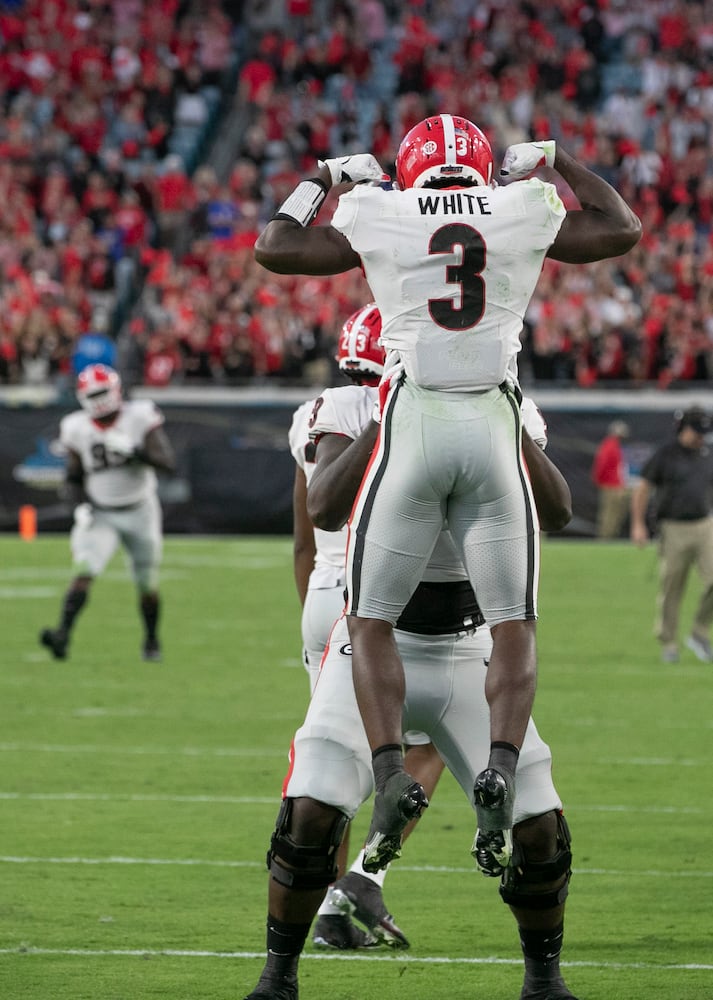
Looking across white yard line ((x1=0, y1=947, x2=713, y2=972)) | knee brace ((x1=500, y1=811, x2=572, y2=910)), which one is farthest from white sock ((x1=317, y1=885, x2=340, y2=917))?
knee brace ((x1=500, y1=811, x2=572, y2=910))

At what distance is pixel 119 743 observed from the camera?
9.60 m

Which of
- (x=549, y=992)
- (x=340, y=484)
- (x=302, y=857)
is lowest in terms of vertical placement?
(x=549, y=992)

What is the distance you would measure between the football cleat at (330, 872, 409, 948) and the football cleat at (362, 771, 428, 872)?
1.52m

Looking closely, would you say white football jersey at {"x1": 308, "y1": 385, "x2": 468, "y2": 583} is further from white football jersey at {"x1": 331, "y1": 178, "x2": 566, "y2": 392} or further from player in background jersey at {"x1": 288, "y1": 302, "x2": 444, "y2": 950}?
white football jersey at {"x1": 331, "y1": 178, "x2": 566, "y2": 392}

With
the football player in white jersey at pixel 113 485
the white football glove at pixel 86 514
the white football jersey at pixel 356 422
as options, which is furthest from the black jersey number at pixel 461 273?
the white football glove at pixel 86 514

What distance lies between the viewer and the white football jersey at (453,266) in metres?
4.20

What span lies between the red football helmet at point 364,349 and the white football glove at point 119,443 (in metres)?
7.71

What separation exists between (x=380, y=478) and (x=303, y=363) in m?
19.8

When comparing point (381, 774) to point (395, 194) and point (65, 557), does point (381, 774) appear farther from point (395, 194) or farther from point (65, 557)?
point (65, 557)

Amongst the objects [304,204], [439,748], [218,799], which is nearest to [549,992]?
[439,748]

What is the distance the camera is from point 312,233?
4.37 metres

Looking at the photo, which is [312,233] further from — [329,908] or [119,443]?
[119,443]

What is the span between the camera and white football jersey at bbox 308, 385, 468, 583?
4426 mm

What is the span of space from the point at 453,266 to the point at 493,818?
48.5 inches
